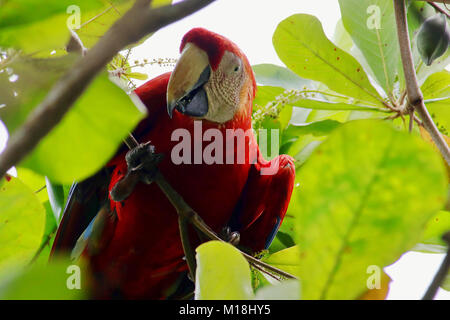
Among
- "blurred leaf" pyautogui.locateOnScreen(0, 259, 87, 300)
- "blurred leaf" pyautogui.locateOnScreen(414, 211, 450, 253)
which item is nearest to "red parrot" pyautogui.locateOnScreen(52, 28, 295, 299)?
"blurred leaf" pyautogui.locateOnScreen(414, 211, 450, 253)

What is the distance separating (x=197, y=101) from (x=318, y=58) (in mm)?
306

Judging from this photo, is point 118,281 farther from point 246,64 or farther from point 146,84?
point 246,64

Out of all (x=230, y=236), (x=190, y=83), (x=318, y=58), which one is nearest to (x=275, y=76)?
(x=318, y=58)

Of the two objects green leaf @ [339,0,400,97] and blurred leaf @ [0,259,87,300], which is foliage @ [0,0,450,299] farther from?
green leaf @ [339,0,400,97]

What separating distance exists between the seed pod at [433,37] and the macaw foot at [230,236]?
1.92ft

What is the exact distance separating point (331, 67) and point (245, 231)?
492 mm

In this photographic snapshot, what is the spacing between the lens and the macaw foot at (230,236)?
3.75 ft

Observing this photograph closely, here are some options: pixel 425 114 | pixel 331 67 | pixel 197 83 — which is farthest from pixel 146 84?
pixel 425 114

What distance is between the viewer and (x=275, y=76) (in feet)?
4.50

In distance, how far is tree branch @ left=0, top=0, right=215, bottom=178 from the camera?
24 centimetres

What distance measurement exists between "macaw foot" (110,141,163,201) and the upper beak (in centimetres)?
11

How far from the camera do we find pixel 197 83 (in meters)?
1.10

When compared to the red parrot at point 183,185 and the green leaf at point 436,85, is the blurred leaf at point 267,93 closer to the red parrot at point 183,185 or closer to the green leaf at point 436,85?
the red parrot at point 183,185
